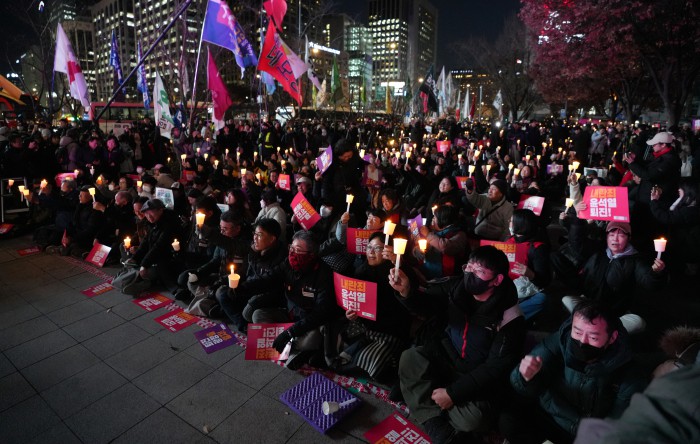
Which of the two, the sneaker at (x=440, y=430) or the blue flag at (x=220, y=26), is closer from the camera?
the sneaker at (x=440, y=430)

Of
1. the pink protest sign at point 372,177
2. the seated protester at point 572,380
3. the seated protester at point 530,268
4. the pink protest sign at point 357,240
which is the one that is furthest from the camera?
the pink protest sign at point 372,177

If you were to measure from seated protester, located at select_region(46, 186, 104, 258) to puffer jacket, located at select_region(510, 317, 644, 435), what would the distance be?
6888 mm

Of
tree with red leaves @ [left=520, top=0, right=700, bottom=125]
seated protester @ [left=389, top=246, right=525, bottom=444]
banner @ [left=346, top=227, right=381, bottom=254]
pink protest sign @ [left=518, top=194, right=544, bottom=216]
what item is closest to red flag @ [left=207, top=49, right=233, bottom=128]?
banner @ [left=346, top=227, right=381, bottom=254]

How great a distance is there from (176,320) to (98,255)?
2.77 metres

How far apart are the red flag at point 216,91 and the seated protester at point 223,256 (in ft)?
20.3

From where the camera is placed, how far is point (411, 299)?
3.17 metres

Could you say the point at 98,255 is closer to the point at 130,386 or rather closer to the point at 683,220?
the point at 130,386

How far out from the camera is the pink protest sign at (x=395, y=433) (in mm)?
2924

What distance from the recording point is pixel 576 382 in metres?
2.48

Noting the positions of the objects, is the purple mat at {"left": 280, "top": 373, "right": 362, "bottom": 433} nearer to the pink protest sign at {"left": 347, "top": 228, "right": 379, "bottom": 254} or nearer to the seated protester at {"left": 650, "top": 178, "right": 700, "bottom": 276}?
the pink protest sign at {"left": 347, "top": 228, "right": 379, "bottom": 254}

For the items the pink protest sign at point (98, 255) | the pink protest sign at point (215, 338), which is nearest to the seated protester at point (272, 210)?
the pink protest sign at point (215, 338)

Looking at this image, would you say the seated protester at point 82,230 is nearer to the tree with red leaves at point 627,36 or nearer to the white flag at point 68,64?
the white flag at point 68,64

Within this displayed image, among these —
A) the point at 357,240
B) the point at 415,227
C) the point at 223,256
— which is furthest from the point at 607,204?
the point at 223,256

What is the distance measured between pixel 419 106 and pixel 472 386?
29512mm
